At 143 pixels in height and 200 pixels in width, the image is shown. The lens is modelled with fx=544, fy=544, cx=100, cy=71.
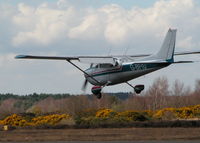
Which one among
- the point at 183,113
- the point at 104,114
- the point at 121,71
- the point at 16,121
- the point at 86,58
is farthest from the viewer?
the point at 16,121

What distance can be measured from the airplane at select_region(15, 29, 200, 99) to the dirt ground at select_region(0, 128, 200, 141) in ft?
13.5

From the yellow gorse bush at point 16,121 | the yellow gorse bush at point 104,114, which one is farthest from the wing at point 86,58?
the yellow gorse bush at point 16,121

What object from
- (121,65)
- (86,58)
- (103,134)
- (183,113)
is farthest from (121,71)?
(183,113)

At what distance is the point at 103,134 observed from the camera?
3734cm

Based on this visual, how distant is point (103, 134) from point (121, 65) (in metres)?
7.39

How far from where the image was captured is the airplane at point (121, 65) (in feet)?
102

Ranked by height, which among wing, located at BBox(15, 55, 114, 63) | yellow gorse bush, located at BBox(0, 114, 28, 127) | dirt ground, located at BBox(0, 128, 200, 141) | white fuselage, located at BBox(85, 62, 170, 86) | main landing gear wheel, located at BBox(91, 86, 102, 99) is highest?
wing, located at BBox(15, 55, 114, 63)

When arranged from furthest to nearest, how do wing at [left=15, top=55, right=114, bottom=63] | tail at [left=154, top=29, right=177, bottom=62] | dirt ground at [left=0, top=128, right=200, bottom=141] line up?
1. dirt ground at [left=0, top=128, right=200, bottom=141]
2. wing at [left=15, top=55, right=114, bottom=63]
3. tail at [left=154, top=29, right=177, bottom=62]

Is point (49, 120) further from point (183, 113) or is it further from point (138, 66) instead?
point (138, 66)

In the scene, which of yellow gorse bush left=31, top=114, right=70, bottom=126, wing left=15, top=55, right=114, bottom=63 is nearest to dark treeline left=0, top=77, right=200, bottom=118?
yellow gorse bush left=31, top=114, right=70, bottom=126

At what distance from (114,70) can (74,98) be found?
86.8 feet

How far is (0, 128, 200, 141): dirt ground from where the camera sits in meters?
34.8

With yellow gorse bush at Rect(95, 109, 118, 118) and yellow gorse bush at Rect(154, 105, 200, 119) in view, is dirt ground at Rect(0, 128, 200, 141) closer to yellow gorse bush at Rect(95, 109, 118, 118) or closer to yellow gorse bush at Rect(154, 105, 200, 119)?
yellow gorse bush at Rect(95, 109, 118, 118)

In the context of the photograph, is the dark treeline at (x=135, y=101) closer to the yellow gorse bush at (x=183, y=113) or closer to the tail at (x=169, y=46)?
the yellow gorse bush at (x=183, y=113)
